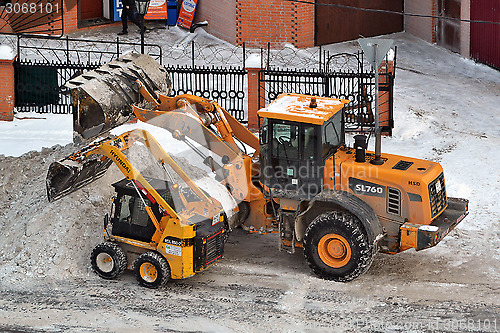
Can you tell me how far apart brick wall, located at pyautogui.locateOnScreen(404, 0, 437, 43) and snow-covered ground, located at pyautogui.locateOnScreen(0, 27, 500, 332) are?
31.3ft

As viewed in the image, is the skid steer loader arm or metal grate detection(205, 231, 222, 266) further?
metal grate detection(205, 231, 222, 266)

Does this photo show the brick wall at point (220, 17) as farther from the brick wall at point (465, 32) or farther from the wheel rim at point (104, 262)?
the wheel rim at point (104, 262)

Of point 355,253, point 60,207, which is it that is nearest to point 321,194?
point 355,253

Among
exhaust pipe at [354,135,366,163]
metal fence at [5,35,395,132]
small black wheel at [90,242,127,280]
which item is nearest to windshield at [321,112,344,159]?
exhaust pipe at [354,135,366,163]

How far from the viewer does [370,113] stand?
20.0 metres

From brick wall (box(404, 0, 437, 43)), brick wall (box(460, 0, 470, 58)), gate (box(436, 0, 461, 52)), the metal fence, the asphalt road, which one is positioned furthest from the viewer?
brick wall (box(404, 0, 437, 43))

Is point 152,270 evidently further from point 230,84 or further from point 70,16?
point 70,16

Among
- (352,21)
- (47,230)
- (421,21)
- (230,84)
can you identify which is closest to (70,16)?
(230,84)

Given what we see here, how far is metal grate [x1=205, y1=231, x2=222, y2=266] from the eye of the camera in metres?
13.3

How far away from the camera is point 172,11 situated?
27.6 m

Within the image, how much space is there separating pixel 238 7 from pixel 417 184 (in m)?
14.1

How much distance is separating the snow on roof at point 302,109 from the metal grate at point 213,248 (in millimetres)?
2075

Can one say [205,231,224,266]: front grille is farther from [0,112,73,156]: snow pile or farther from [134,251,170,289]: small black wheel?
[0,112,73,156]: snow pile

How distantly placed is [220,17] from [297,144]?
14.0 metres
